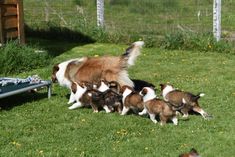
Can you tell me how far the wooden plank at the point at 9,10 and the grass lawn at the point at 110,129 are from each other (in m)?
3.12

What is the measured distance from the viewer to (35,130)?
720 cm

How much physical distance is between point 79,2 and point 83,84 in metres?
9.68

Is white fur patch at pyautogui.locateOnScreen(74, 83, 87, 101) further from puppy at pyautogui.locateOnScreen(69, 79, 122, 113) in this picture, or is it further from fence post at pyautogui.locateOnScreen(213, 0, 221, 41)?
fence post at pyautogui.locateOnScreen(213, 0, 221, 41)

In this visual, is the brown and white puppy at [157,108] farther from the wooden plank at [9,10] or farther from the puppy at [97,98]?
the wooden plank at [9,10]

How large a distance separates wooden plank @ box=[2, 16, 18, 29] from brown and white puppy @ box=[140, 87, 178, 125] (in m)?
5.63

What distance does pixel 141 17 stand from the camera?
52.4ft

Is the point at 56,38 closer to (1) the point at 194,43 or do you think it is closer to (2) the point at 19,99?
(1) the point at 194,43

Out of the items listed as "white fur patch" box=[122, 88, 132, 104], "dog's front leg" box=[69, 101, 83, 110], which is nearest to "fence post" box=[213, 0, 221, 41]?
"dog's front leg" box=[69, 101, 83, 110]

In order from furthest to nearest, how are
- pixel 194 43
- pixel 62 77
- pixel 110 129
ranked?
1. pixel 194 43
2. pixel 62 77
3. pixel 110 129

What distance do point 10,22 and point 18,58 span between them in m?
1.46

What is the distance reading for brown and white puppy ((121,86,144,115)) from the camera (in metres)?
7.54

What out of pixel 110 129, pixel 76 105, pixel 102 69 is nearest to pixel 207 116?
pixel 110 129

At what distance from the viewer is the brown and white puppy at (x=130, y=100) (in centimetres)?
754

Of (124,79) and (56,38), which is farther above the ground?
(124,79)
